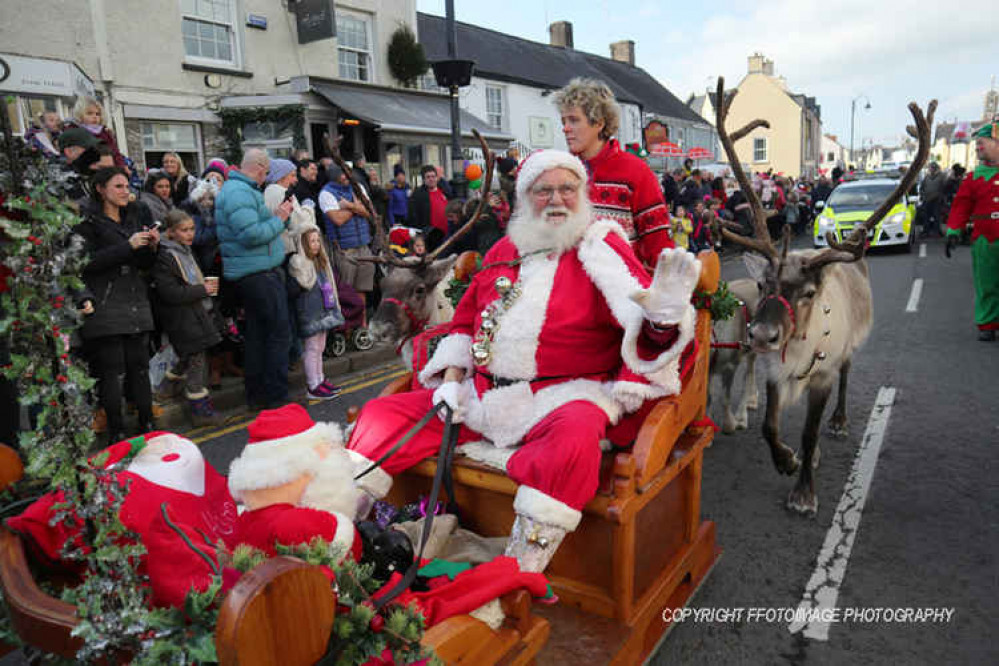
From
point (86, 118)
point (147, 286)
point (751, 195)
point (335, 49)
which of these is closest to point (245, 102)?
point (335, 49)

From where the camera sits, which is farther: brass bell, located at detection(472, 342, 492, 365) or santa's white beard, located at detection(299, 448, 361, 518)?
brass bell, located at detection(472, 342, 492, 365)

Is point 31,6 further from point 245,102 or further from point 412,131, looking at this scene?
point 412,131

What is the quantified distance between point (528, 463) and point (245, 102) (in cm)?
1221

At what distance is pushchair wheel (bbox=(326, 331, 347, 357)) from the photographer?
306 inches

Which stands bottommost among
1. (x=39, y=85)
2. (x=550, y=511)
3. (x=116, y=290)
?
(x=550, y=511)

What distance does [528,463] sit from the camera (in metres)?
2.46

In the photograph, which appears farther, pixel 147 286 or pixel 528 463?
pixel 147 286

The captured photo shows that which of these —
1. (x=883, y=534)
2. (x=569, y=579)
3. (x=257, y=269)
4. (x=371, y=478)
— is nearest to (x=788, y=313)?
(x=883, y=534)

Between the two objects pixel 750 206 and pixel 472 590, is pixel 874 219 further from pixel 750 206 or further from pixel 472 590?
pixel 472 590

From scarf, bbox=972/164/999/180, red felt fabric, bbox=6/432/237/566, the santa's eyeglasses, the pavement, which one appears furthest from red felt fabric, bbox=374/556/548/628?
scarf, bbox=972/164/999/180

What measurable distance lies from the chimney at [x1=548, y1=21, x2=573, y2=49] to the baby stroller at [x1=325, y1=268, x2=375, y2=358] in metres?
29.7

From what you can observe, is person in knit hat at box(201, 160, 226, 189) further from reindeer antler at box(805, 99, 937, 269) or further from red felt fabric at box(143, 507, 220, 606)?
red felt fabric at box(143, 507, 220, 606)

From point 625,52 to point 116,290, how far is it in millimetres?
39861

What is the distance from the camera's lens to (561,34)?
33625mm
